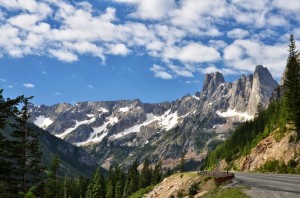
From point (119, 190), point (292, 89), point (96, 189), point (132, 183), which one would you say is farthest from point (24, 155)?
point (96, 189)

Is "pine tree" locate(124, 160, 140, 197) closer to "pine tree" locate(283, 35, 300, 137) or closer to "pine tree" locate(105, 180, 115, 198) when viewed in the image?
"pine tree" locate(105, 180, 115, 198)

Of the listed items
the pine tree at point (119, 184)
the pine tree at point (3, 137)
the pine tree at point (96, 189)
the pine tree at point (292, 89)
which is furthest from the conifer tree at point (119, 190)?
the pine tree at point (3, 137)

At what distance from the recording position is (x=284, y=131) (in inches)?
3103

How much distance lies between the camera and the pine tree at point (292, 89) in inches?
2527

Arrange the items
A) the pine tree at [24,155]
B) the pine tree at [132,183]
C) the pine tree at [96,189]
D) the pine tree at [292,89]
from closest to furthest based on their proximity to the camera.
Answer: the pine tree at [24,155], the pine tree at [292,89], the pine tree at [132,183], the pine tree at [96,189]

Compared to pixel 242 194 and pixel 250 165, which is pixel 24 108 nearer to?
pixel 242 194

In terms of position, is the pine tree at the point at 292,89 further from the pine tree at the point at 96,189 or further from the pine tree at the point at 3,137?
the pine tree at the point at 96,189

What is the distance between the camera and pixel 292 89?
66.8 meters

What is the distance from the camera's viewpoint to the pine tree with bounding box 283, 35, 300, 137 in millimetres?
64188

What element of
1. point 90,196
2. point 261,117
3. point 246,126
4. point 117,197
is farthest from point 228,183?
point 246,126

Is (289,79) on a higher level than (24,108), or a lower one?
higher

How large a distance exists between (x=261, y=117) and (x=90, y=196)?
256ft

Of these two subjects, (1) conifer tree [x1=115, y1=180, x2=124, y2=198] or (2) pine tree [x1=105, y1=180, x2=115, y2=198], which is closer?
Result: (1) conifer tree [x1=115, y1=180, x2=124, y2=198]

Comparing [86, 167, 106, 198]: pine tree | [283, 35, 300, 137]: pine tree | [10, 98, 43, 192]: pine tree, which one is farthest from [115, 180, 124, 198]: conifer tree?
[10, 98, 43, 192]: pine tree
